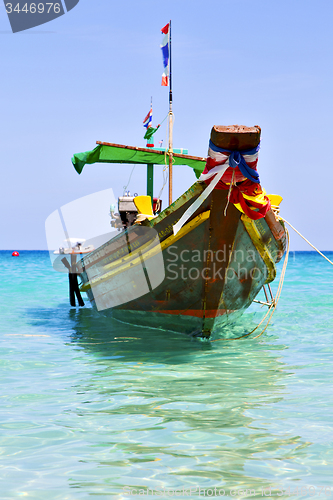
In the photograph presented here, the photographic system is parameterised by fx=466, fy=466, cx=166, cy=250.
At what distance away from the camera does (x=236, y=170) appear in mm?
6234

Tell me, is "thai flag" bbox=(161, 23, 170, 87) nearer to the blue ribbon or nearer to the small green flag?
the small green flag

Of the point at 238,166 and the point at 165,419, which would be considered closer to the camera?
the point at 165,419

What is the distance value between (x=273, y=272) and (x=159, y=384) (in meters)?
3.85

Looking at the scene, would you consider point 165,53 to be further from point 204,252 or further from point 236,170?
point 204,252

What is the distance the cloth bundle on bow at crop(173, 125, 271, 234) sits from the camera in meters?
5.87

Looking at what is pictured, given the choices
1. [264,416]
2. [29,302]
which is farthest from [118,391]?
[29,302]

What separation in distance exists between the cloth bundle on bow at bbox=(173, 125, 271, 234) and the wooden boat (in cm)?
1

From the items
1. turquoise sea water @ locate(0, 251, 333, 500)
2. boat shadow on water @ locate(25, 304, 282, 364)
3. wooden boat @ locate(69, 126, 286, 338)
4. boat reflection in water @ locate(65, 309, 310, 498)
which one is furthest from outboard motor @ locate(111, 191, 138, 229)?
boat reflection in water @ locate(65, 309, 310, 498)

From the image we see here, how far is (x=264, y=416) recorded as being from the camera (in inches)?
165

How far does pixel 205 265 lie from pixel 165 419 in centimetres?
328

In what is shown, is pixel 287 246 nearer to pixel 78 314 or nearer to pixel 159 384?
pixel 159 384

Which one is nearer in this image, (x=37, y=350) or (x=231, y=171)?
(x=231, y=171)

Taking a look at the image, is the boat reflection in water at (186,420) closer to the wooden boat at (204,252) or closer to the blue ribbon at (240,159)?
the wooden boat at (204,252)

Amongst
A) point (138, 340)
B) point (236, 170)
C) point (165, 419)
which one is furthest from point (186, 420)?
point (138, 340)
